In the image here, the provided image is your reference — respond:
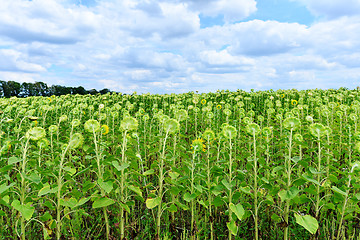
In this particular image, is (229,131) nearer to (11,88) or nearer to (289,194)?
(289,194)

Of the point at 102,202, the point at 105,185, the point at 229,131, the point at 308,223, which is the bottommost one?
the point at 308,223

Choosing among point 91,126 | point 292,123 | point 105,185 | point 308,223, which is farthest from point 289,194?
point 91,126

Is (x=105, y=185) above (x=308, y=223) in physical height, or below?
above

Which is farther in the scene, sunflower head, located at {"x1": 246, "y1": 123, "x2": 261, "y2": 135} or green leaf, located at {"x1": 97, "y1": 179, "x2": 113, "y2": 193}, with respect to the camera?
sunflower head, located at {"x1": 246, "y1": 123, "x2": 261, "y2": 135}

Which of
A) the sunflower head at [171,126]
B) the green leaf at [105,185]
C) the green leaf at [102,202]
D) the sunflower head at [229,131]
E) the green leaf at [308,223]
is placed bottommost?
the green leaf at [308,223]

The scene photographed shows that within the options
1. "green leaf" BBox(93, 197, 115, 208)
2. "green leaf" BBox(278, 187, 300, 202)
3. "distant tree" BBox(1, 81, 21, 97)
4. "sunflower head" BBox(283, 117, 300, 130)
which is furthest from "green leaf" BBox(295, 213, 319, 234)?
"distant tree" BBox(1, 81, 21, 97)

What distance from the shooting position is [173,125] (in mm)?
2383

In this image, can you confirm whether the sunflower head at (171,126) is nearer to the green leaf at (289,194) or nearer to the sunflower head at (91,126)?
the sunflower head at (91,126)

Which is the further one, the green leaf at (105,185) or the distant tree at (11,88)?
the distant tree at (11,88)

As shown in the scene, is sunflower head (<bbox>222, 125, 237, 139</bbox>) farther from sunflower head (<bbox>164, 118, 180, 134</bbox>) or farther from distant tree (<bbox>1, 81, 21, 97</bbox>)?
distant tree (<bbox>1, 81, 21, 97</bbox>)

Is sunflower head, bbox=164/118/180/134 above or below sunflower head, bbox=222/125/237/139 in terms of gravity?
above

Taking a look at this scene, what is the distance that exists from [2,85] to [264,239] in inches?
652

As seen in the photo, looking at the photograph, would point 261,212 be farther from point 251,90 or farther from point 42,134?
point 251,90

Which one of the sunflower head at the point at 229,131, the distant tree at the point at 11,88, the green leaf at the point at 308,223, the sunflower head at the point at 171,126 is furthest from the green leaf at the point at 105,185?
the distant tree at the point at 11,88
